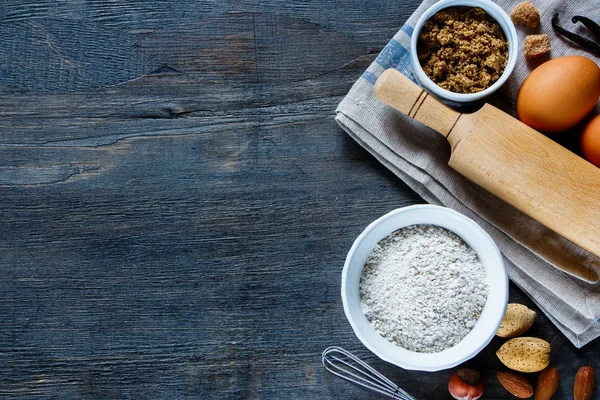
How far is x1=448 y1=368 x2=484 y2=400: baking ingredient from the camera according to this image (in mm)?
936

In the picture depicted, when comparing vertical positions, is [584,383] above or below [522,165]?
below

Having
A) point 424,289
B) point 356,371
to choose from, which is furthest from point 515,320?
point 356,371

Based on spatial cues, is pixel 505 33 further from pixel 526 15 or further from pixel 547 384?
pixel 547 384

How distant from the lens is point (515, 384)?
3.07 feet

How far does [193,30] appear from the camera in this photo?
3.17 ft

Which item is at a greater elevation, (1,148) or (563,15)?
(563,15)

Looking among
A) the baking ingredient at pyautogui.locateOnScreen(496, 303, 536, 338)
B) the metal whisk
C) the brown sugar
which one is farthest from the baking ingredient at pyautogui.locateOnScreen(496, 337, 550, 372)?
the brown sugar

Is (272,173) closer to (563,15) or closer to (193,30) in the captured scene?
(193,30)

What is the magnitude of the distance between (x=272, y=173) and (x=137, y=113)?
25 centimetres

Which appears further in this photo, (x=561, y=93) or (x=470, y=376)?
(x=470, y=376)

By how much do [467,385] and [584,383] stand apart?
0.60 ft

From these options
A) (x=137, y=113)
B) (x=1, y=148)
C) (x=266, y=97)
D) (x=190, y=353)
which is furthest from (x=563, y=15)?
(x=1, y=148)

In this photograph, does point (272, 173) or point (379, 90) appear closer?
point (379, 90)

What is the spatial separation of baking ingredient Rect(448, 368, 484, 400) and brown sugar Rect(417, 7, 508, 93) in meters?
0.44
